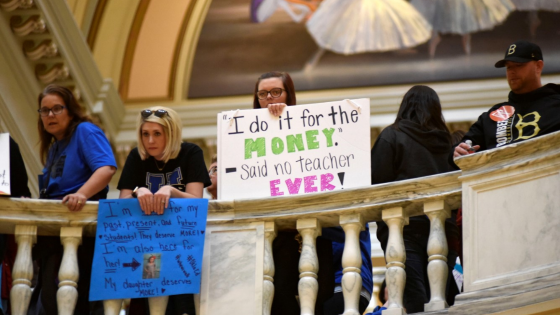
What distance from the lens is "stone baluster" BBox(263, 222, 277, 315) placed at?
626 cm

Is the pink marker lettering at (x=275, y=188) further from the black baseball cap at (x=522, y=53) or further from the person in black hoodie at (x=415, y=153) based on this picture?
the black baseball cap at (x=522, y=53)

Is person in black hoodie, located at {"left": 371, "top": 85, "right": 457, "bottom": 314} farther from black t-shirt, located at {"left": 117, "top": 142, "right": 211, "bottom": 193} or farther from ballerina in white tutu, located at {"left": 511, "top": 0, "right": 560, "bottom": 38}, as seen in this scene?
ballerina in white tutu, located at {"left": 511, "top": 0, "right": 560, "bottom": 38}

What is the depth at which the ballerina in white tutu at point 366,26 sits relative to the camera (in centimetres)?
1409

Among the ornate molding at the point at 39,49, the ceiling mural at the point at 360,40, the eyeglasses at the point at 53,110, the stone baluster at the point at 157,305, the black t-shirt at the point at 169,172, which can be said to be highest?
the ceiling mural at the point at 360,40

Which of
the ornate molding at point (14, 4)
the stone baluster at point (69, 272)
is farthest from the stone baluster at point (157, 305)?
the ornate molding at point (14, 4)

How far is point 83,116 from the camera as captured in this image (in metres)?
6.99

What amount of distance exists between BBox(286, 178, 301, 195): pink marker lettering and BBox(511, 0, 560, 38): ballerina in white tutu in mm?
7837

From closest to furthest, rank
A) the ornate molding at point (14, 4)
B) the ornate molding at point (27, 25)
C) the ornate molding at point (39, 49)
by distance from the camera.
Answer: the ornate molding at point (14, 4) → the ornate molding at point (27, 25) → the ornate molding at point (39, 49)

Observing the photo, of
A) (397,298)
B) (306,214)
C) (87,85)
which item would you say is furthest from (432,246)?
(87,85)

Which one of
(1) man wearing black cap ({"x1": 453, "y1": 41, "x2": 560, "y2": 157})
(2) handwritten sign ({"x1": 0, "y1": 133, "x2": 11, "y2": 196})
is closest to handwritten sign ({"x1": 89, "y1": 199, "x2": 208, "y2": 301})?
(2) handwritten sign ({"x1": 0, "y1": 133, "x2": 11, "y2": 196})

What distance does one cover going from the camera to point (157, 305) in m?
6.40

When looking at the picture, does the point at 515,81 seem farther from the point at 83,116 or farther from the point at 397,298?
the point at 83,116

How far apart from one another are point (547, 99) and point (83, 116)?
2.83 meters

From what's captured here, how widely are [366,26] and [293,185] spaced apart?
7838 millimetres
